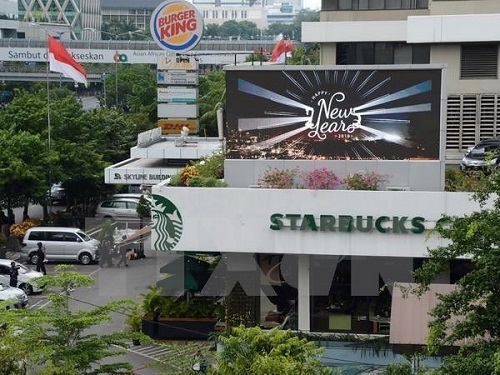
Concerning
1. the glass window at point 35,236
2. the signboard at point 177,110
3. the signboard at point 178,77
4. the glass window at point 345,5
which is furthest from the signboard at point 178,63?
the glass window at point 345,5

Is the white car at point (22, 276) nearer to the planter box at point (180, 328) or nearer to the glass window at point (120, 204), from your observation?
the planter box at point (180, 328)

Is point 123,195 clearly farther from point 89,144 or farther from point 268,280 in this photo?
point 268,280

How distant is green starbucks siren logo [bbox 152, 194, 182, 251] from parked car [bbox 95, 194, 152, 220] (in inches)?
901

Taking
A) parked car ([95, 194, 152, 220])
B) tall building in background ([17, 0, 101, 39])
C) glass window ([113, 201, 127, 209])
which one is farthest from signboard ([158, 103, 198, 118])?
tall building in background ([17, 0, 101, 39])

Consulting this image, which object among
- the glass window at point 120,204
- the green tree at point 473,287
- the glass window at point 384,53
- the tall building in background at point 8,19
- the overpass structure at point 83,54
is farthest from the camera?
the tall building in background at point 8,19

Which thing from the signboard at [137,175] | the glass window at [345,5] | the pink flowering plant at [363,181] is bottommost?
the signboard at [137,175]

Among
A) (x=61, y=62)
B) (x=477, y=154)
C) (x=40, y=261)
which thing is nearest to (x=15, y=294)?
(x=40, y=261)

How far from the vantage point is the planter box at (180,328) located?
87.7 ft

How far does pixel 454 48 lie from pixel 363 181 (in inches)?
358

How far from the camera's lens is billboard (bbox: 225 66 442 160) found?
23.6 m

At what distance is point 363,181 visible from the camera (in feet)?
76.2

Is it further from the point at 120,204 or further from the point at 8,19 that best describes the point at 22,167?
the point at 8,19

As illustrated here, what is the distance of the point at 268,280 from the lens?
83.0ft

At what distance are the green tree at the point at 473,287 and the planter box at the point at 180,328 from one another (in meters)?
12.2
